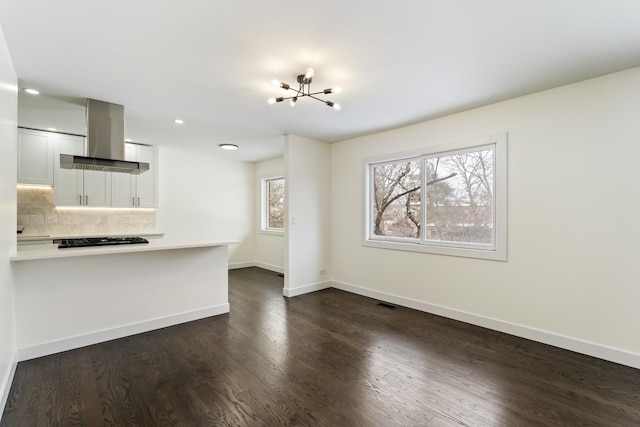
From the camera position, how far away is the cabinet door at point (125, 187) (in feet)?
16.5

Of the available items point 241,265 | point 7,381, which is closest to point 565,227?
point 7,381

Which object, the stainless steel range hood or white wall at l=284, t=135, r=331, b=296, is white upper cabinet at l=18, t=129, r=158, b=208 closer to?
the stainless steel range hood

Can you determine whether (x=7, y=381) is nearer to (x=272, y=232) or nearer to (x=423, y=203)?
(x=423, y=203)

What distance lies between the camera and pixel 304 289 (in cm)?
476

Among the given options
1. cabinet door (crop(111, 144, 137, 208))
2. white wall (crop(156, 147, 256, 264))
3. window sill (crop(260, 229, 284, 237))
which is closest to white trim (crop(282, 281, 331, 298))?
window sill (crop(260, 229, 284, 237))

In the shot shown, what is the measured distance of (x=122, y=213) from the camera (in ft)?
17.4

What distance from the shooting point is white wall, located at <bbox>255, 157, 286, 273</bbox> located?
6402 mm

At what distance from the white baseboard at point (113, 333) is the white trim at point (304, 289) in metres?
1.00

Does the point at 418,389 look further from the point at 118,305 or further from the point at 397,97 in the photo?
the point at 118,305

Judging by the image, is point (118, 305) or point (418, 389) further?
point (118, 305)

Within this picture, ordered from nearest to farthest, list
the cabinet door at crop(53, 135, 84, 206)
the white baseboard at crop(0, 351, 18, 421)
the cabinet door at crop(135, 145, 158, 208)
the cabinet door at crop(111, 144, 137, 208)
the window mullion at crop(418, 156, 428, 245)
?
the white baseboard at crop(0, 351, 18, 421) < the window mullion at crop(418, 156, 428, 245) < the cabinet door at crop(53, 135, 84, 206) < the cabinet door at crop(111, 144, 137, 208) < the cabinet door at crop(135, 145, 158, 208)

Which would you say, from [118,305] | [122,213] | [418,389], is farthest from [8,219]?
[418,389]

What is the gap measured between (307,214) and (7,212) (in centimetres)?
341

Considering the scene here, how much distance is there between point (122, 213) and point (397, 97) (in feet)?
16.6
